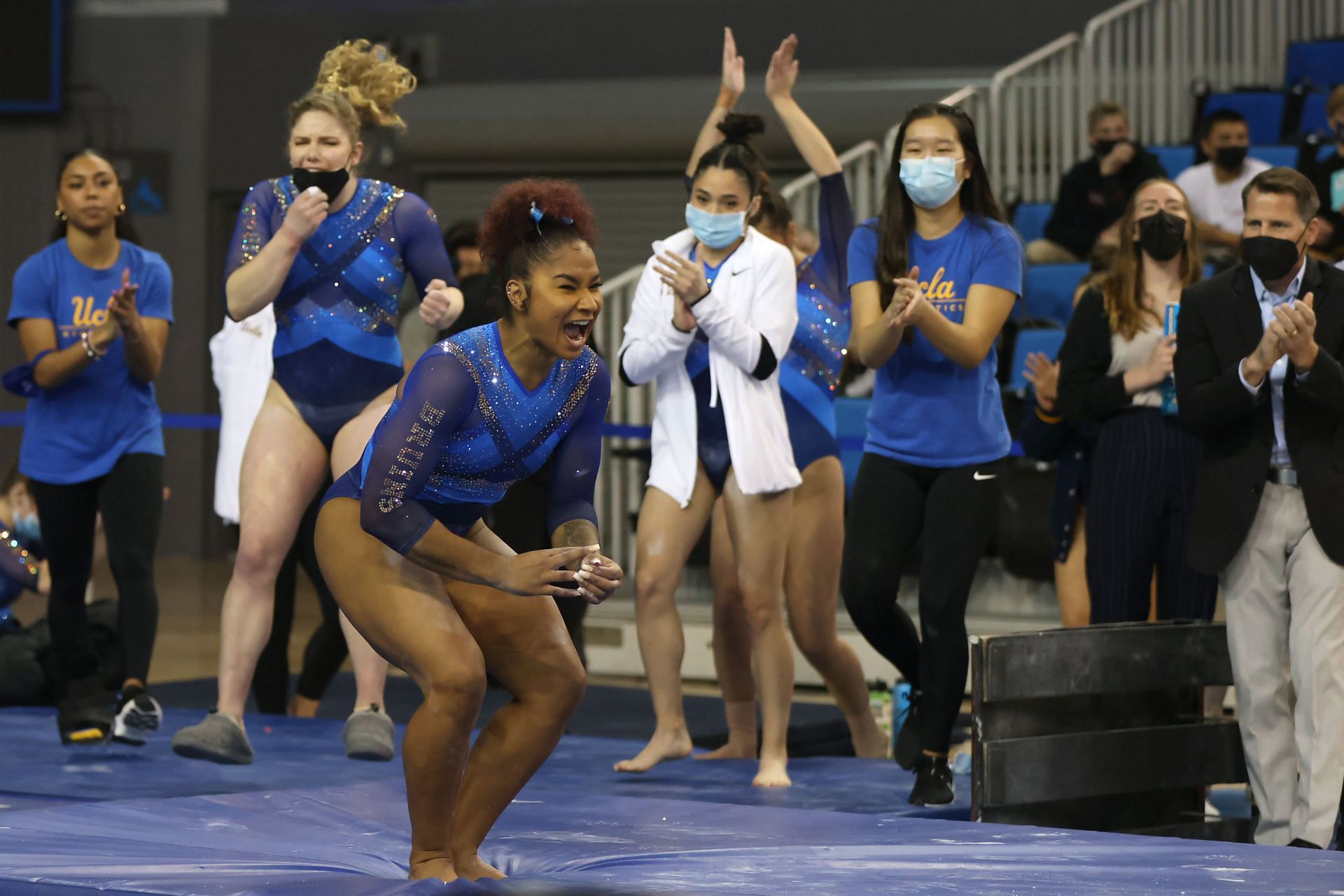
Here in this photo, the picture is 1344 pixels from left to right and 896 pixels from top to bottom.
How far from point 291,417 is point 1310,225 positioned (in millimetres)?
2646

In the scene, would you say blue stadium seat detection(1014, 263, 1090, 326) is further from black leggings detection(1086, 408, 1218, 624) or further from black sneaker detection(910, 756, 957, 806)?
black sneaker detection(910, 756, 957, 806)

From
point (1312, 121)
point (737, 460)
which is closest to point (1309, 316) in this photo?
point (737, 460)

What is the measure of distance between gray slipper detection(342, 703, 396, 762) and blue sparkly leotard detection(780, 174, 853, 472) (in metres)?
1.41

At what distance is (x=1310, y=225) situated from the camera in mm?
4523

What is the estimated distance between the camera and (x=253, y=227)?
482cm

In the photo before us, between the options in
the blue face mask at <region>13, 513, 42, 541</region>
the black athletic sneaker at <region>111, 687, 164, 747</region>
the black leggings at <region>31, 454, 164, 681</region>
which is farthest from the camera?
the blue face mask at <region>13, 513, 42, 541</region>

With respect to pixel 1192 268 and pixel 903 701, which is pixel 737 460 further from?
pixel 1192 268

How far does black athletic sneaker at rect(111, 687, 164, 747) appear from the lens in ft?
16.8

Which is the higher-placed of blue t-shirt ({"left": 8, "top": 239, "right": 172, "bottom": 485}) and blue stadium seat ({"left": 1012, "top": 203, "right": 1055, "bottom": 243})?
blue stadium seat ({"left": 1012, "top": 203, "right": 1055, "bottom": 243})

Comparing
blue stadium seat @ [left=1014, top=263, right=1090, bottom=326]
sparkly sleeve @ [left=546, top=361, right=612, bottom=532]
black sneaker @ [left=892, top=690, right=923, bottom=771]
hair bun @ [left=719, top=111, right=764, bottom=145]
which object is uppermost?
hair bun @ [left=719, top=111, right=764, bottom=145]

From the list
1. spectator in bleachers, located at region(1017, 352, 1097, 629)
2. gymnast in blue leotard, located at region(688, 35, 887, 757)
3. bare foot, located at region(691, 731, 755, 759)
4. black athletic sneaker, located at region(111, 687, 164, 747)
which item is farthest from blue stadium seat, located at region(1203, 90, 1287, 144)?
black athletic sneaker, located at region(111, 687, 164, 747)

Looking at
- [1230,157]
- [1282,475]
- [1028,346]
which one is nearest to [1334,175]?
[1230,157]

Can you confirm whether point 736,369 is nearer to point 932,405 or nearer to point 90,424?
point 932,405

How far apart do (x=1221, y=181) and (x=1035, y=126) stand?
1.44m
